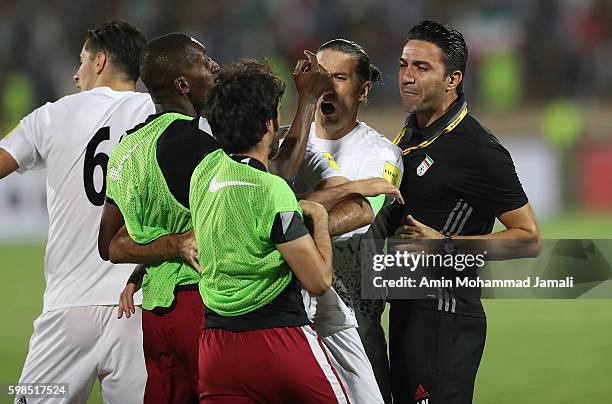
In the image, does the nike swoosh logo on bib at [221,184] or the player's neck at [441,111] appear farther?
the player's neck at [441,111]

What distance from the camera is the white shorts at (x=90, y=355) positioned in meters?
4.54

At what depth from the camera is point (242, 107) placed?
340 centimetres

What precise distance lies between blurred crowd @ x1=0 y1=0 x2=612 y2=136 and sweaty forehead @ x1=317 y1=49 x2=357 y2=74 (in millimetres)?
13419

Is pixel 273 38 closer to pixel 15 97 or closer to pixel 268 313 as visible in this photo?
pixel 15 97

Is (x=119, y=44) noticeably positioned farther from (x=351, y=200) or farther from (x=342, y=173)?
(x=351, y=200)

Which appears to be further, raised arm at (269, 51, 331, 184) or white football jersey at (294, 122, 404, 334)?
white football jersey at (294, 122, 404, 334)

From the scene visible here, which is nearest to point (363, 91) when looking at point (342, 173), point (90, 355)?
point (342, 173)

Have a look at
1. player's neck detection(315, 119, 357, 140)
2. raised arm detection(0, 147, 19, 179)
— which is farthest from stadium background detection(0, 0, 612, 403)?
player's neck detection(315, 119, 357, 140)

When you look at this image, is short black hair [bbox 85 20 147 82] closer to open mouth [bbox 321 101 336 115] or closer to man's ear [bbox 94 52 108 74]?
man's ear [bbox 94 52 108 74]

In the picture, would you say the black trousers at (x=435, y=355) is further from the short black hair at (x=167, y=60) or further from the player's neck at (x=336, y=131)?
the short black hair at (x=167, y=60)

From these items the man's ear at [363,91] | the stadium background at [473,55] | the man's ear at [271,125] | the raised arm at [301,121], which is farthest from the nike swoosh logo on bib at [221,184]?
the stadium background at [473,55]

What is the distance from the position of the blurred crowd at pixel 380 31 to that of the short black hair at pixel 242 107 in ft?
47.2

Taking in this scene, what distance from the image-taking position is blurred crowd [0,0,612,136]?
58.6ft

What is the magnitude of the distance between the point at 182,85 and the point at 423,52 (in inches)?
42.9
